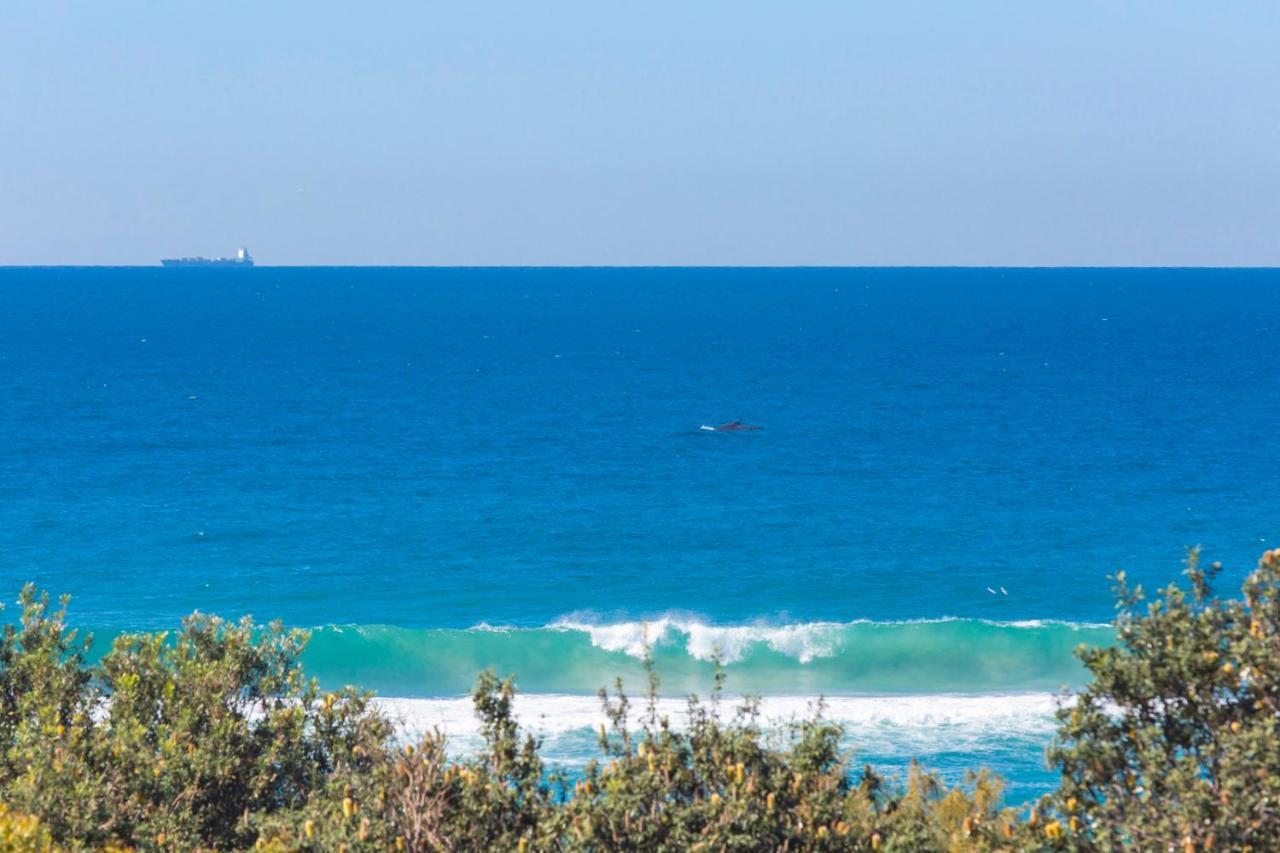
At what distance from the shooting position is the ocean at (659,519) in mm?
39094

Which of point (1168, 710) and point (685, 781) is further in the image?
point (685, 781)

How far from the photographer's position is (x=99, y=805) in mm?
13508

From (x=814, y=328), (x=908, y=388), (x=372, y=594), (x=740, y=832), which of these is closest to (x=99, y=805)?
(x=740, y=832)

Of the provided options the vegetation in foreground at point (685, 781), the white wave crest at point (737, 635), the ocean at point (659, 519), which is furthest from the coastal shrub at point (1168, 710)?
the white wave crest at point (737, 635)

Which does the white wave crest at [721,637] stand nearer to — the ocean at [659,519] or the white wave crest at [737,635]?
the white wave crest at [737,635]

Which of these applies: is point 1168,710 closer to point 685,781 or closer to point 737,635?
point 685,781

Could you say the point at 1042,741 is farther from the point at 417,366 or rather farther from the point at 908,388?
the point at 417,366

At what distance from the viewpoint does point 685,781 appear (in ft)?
42.0

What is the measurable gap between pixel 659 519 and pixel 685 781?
142ft

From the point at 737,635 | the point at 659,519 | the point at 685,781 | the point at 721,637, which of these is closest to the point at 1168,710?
the point at 685,781

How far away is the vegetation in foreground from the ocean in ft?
6.31

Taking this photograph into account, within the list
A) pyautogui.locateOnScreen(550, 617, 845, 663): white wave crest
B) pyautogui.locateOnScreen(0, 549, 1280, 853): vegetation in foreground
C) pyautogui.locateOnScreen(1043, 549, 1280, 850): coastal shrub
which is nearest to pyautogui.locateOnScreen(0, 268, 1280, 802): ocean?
pyautogui.locateOnScreen(550, 617, 845, 663): white wave crest

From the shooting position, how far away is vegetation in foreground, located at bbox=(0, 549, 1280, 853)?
37.0 feet

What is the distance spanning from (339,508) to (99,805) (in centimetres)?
4497
